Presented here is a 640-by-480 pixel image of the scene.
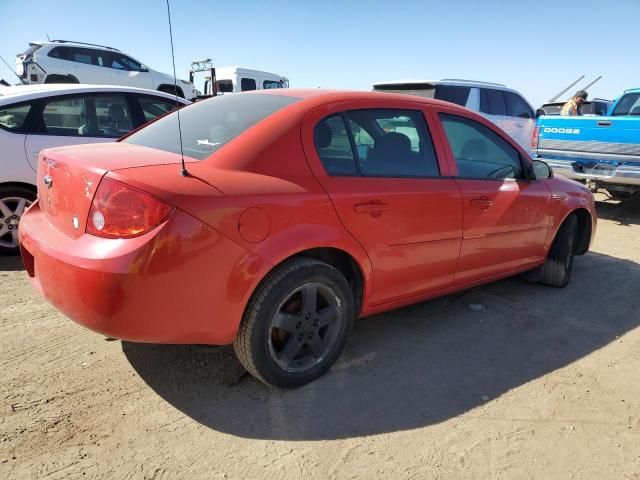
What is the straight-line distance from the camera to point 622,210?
28.3 feet

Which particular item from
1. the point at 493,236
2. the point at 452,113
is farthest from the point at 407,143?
the point at 493,236

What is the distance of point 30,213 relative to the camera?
2957 mm

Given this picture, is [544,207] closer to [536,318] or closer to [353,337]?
[536,318]

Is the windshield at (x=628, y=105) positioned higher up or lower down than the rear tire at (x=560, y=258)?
higher up

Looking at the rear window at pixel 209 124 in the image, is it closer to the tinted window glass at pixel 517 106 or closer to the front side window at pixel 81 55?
the tinted window glass at pixel 517 106

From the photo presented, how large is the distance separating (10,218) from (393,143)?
3732 millimetres

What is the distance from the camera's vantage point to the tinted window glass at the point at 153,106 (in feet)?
18.8

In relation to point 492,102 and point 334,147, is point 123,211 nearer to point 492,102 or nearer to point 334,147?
point 334,147

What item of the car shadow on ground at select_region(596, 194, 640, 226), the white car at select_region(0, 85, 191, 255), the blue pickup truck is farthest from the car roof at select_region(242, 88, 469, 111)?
the car shadow on ground at select_region(596, 194, 640, 226)

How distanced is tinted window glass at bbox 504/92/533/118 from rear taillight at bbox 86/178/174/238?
9.65 meters

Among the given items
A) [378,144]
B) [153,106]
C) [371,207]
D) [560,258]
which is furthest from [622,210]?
[153,106]

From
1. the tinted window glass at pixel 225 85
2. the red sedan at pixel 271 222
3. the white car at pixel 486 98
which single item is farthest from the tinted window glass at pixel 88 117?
the tinted window glass at pixel 225 85

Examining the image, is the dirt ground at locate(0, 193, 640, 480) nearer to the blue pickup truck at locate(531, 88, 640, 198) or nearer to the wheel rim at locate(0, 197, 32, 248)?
the wheel rim at locate(0, 197, 32, 248)

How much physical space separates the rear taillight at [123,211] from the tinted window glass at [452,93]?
7558mm
